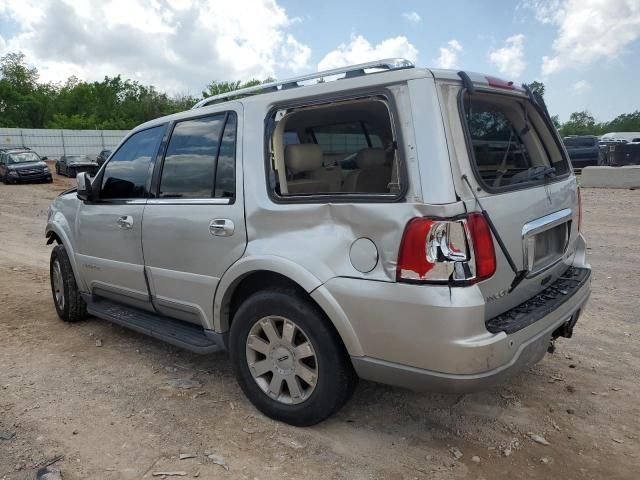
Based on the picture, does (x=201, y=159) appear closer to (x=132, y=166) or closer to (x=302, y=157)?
(x=302, y=157)

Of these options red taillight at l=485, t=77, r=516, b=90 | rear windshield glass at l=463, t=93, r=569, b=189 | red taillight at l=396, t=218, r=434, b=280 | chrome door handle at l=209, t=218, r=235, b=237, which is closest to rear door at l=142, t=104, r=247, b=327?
chrome door handle at l=209, t=218, r=235, b=237

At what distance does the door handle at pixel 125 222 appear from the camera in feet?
12.8

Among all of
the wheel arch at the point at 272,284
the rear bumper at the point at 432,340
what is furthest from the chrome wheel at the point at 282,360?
the rear bumper at the point at 432,340

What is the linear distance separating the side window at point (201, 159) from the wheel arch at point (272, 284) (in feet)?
1.70

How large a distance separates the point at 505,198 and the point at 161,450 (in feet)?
7.56

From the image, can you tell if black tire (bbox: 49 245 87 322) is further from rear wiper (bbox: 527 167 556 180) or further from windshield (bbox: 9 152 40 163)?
windshield (bbox: 9 152 40 163)

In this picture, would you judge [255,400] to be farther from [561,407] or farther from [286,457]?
[561,407]

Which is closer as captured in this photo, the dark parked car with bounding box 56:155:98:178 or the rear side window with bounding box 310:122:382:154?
the rear side window with bounding box 310:122:382:154

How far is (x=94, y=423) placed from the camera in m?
3.18

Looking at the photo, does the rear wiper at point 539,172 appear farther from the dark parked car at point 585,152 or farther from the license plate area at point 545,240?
the dark parked car at point 585,152

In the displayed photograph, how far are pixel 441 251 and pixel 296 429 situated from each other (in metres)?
1.43

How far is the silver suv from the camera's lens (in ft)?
7.89

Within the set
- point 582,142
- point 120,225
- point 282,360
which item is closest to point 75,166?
point 582,142

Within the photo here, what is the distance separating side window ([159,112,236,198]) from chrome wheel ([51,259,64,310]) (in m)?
2.01
